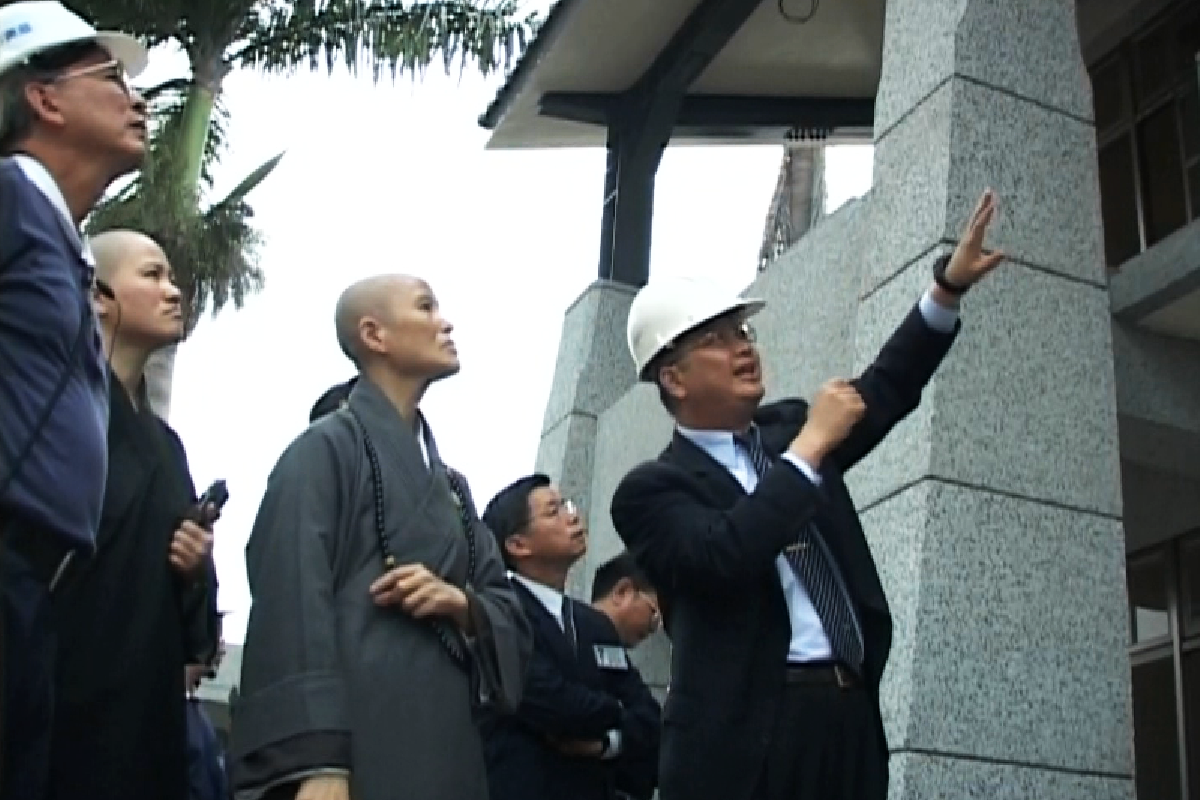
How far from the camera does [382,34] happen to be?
44.5ft

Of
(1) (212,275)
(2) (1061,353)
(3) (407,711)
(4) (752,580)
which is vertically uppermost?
(1) (212,275)

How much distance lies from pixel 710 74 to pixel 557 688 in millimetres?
7576

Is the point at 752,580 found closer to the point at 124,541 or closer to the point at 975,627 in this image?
the point at 124,541

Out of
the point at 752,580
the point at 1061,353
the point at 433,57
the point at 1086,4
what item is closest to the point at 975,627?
the point at 1061,353

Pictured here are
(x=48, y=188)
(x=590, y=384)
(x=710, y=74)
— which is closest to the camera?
(x=48, y=188)

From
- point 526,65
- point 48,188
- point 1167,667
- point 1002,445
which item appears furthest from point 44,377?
point 526,65

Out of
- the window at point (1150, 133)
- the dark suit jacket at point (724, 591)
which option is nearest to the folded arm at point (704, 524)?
the dark suit jacket at point (724, 591)

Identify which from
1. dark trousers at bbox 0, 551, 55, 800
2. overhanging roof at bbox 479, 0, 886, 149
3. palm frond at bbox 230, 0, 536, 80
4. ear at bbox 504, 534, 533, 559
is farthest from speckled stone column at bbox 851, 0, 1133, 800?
palm frond at bbox 230, 0, 536, 80

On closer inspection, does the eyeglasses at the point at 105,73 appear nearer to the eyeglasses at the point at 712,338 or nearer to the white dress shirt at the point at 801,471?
the eyeglasses at the point at 712,338

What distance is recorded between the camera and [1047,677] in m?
5.45

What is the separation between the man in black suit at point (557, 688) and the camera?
16.0ft

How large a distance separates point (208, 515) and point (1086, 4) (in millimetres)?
7686

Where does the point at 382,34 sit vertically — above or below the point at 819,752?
above

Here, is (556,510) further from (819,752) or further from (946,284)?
(819,752)
